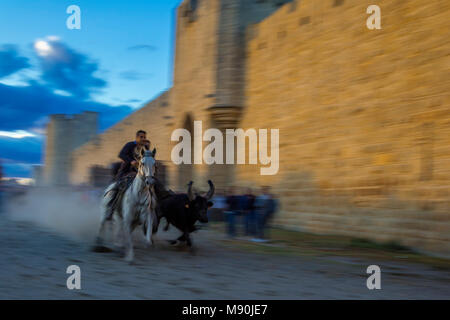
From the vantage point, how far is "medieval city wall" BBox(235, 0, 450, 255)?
1087 centimetres

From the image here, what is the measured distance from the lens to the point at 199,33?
75.7 ft

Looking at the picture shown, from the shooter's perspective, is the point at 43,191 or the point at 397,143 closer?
the point at 397,143

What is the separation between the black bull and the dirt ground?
0.53 m

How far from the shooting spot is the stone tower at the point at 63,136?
171ft

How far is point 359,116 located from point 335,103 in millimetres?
1533

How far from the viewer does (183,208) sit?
10.2m

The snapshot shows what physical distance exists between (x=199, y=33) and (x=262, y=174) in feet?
27.0

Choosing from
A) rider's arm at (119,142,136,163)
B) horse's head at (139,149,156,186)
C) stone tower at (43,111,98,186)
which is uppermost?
stone tower at (43,111,98,186)

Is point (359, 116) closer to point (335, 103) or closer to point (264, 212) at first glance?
point (335, 103)

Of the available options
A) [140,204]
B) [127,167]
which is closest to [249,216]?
[127,167]
